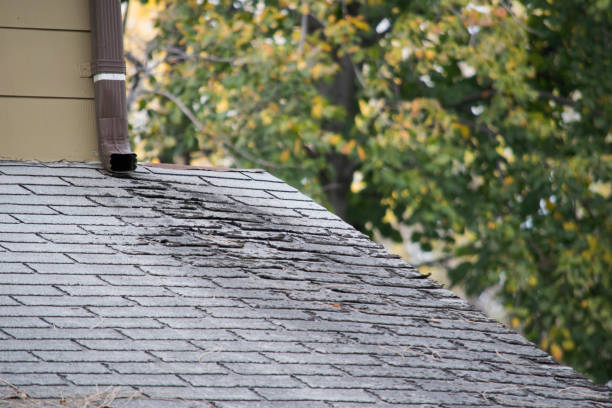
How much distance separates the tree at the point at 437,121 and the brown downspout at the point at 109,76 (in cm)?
555

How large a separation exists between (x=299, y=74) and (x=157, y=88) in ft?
6.06

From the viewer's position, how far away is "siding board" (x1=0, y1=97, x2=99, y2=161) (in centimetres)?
426

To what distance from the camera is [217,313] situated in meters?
3.41

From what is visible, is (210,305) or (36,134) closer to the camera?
(210,305)

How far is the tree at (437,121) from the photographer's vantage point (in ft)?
35.1

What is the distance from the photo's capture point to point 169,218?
3.96 m

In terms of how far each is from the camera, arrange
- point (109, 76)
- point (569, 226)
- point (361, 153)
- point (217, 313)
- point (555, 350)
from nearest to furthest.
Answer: point (217, 313), point (109, 76), point (361, 153), point (569, 226), point (555, 350)

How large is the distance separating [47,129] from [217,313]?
5.03 feet

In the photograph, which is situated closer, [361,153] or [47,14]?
[47,14]

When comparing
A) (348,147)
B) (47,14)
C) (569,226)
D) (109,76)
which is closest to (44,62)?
(47,14)

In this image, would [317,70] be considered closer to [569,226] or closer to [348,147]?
[348,147]

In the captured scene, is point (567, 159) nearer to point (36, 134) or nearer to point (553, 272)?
point (553, 272)

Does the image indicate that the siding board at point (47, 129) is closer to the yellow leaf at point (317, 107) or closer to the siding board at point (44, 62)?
the siding board at point (44, 62)

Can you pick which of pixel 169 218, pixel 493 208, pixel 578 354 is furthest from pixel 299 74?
pixel 169 218
